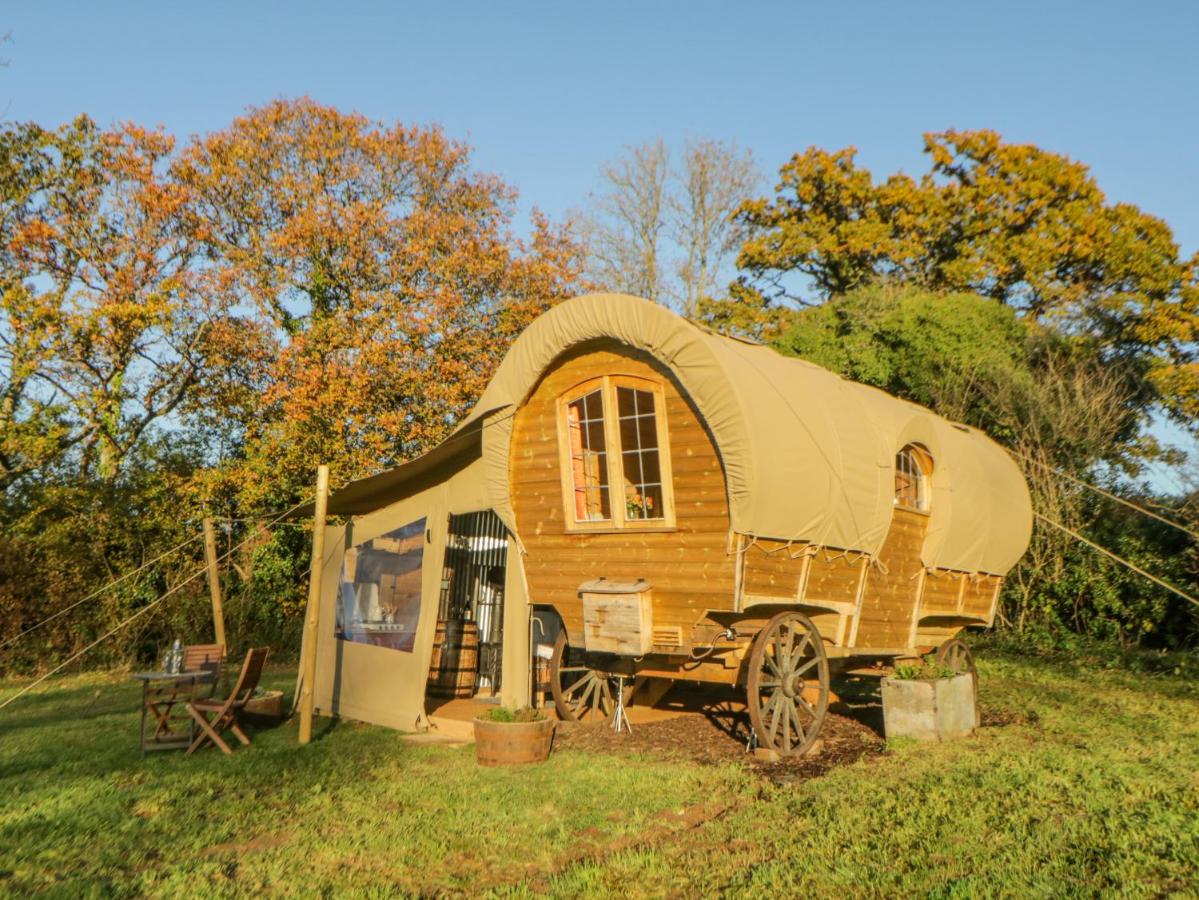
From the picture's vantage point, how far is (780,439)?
296 inches

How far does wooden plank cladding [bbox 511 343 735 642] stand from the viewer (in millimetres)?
7543

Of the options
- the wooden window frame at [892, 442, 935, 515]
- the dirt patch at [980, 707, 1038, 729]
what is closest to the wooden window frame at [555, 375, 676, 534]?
the wooden window frame at [892, 442, 935, 515]

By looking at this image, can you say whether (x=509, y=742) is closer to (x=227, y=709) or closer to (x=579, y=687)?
(x=227, y=709)

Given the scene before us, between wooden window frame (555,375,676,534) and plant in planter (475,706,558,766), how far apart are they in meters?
1.78

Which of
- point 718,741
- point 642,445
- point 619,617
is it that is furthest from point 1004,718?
point 642,445

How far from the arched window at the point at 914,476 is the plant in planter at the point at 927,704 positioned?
1.68 metres

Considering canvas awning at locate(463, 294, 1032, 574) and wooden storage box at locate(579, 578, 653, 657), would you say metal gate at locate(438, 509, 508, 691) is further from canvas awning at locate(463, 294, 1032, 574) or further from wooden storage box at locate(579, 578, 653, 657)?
wooden storage box at locate(579, 578, 653, 657)

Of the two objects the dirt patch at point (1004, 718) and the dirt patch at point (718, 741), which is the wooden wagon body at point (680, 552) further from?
the dirt patch at point (1004, 718)

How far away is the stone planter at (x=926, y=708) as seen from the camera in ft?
27.5

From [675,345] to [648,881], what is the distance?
13.6 feet

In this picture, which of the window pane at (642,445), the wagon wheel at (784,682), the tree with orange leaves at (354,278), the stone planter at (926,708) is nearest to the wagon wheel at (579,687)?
the wagon wheel at (784,682)

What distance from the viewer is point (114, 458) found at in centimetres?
1892

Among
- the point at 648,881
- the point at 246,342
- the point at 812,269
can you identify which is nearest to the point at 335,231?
the point at 246,342

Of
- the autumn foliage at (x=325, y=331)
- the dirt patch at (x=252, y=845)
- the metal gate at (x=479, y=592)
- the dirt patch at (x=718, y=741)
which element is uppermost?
the autumn foliage at (x=325, y=331)
